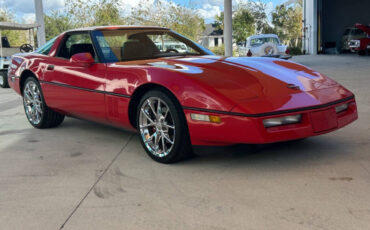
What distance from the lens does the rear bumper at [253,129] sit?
3.03m

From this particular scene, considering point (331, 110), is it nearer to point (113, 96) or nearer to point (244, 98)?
point (244, 98)

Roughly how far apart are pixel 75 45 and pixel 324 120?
2888 millimetres

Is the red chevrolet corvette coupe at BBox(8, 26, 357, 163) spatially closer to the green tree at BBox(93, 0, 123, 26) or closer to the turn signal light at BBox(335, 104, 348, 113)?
the turn signal light at BBox(335, 104, 348, 113)

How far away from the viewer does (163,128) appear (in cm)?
356

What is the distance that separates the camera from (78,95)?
436 cm

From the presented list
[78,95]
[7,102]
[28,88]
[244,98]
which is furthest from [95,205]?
[7,102]

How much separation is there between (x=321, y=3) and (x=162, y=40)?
25.4 metres

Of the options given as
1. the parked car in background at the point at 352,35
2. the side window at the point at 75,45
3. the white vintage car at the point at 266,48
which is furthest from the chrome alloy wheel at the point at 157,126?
the parked car in background at the point at 352,35

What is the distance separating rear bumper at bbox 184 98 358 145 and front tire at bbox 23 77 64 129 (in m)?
2.53

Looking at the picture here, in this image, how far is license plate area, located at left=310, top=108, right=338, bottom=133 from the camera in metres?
3.16

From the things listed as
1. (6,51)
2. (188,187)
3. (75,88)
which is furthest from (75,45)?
(6,51)

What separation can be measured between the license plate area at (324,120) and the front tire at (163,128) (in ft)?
3.24

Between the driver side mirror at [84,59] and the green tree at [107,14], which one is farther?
the green tree at [107,14]

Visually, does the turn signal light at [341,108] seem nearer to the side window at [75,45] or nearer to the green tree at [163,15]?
the side window at [75,45]
